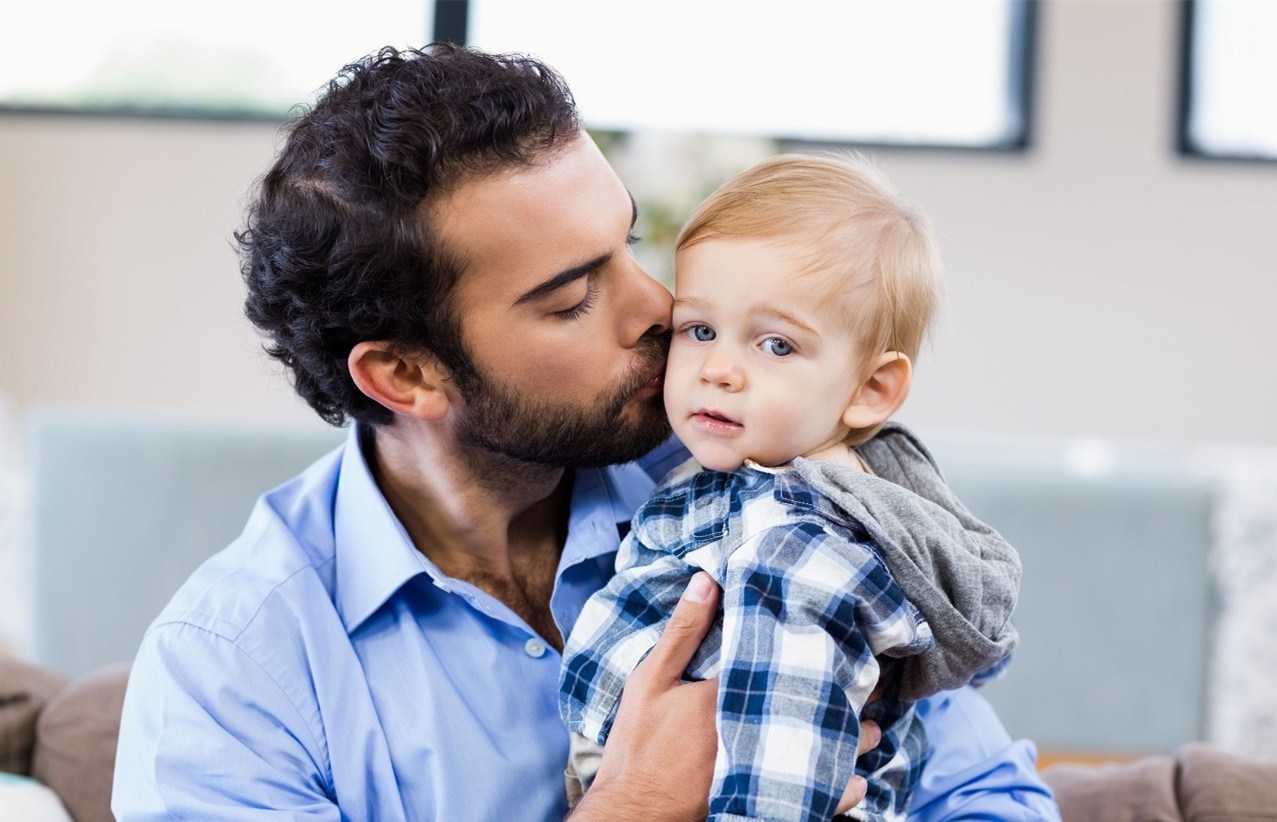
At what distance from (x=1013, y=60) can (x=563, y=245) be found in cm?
306

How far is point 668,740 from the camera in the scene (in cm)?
123

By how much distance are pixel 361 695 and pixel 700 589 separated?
0.43 m

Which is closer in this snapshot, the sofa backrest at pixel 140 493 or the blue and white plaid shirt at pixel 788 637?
the blue and white plaid shirt at pixel 788 637

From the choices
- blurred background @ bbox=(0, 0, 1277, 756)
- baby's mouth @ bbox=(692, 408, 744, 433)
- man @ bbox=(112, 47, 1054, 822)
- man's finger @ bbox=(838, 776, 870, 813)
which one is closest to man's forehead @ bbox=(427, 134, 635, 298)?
man @ bbox=(112, 47, 1054, 822)

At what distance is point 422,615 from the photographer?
4.92ft

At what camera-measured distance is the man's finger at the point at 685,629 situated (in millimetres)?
1241

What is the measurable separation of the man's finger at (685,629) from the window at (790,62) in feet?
9.77

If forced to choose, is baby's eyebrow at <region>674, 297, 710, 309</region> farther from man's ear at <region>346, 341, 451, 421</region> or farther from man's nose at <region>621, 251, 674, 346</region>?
man's ear at <region>346, 341, 451, 421</region>

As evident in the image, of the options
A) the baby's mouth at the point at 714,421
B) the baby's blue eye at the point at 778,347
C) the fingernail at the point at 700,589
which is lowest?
the fingernail at the point at 700,589

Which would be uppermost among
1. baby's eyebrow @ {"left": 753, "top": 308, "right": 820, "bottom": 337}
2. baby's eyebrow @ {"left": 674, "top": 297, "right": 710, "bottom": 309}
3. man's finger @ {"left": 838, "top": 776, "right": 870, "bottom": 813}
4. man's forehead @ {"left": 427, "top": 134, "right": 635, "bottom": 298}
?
man's forehead @ {"left": 427, "top": 134, "right": 635, "bottom": 298}

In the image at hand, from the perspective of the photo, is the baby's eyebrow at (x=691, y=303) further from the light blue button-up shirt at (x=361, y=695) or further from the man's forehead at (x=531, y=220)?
the light blue button-up shirt at (x=361, y=695)

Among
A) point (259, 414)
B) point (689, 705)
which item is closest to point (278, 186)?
point (689, 705)

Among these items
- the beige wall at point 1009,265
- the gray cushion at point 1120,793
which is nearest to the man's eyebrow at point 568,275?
the gray cushion at point 1120,793

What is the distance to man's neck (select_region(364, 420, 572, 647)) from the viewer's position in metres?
1.57
